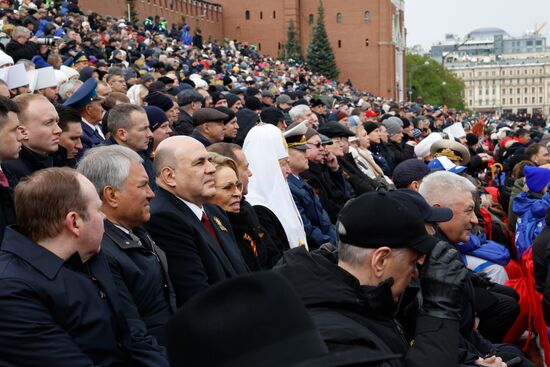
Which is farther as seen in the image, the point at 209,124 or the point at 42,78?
the point at 42,78

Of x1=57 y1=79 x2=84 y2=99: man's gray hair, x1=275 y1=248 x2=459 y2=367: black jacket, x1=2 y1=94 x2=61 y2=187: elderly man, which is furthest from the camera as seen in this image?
x1=57 y1=79 x2=84 y2=99: man's gray hair

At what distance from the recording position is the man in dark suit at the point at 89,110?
709 centimetres

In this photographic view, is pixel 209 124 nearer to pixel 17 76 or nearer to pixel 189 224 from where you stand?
pixel 17 76

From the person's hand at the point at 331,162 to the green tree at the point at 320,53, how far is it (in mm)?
61541

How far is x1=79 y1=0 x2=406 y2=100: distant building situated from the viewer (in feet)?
238

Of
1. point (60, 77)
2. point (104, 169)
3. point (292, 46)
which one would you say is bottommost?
point (104, 169)

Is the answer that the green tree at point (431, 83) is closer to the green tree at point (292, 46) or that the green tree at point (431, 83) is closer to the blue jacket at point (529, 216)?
the green tree at point (292, 46)

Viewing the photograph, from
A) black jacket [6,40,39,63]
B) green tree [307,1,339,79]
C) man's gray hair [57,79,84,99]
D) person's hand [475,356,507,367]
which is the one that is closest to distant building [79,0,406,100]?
green tree [307,1,339,79]

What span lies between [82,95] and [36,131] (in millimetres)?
2008

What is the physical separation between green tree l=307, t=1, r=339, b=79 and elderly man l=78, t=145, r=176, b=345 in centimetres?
6574

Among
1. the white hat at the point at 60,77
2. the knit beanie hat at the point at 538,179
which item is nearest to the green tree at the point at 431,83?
the white hat at the point at 60,77

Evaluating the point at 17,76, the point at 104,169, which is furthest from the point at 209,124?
the point at 104,169

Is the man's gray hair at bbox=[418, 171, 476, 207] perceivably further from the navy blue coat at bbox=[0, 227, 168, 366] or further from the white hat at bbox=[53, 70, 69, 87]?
the white hat at bbox=[53, 70, 69, 87]

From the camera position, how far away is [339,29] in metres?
73.1
